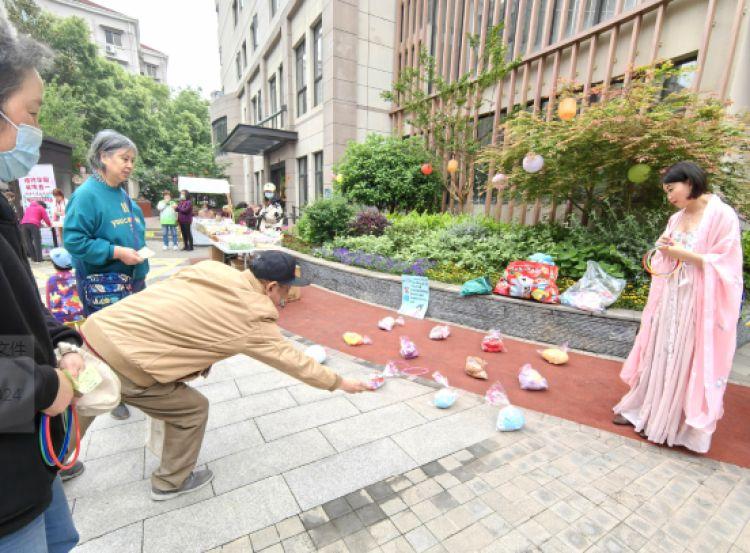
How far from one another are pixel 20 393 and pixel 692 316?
11.6 feet

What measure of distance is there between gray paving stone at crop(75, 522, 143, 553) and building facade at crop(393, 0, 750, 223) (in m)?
7.19

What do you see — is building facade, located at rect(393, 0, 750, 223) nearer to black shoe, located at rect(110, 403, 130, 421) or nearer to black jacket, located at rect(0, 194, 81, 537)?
black jacket, located at rect(0, 194, 81, 537)

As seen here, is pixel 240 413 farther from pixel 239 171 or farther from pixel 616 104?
pixel 239 171

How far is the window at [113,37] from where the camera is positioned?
36.5m

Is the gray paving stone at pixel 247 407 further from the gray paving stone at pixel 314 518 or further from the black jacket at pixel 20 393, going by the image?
the black jacket at pixel 20 393

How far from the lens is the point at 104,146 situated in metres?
2.60

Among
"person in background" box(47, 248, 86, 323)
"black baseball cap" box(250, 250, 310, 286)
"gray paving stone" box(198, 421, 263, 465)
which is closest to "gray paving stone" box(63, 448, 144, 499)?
"gray paving stone" box(198, 421, 263, 465)

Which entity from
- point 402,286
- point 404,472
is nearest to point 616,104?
point 402,286

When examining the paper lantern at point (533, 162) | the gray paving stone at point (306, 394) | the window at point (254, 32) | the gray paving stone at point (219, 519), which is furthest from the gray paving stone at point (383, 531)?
the window at point (254, 32)

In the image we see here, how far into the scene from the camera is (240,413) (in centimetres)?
304

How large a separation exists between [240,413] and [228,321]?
161cm

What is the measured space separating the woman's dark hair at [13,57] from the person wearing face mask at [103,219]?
176cm

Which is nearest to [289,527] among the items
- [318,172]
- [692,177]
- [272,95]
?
[692,177]

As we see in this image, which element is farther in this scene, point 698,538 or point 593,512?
point 593,512
